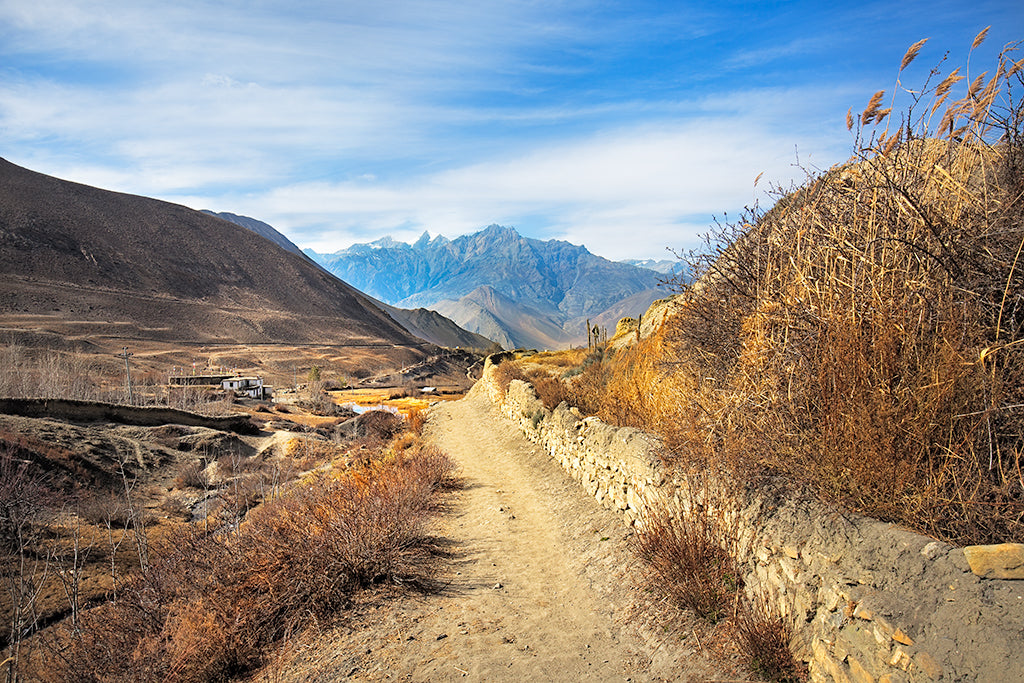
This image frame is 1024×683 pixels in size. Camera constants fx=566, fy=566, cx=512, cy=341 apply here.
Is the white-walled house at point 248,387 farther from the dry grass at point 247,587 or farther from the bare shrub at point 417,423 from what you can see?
the dry grass at point 247,587

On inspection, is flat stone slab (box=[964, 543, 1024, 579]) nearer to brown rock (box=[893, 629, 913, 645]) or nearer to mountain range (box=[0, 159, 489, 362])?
brown rock (box=[893, 629, 913, 645])

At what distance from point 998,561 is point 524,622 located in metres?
3.70

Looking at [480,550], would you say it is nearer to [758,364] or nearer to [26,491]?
[758,364]

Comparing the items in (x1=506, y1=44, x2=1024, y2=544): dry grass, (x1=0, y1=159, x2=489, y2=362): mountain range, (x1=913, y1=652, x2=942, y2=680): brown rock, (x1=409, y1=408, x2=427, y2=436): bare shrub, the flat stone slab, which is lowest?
(x1=409, y1=408, x2=427, y2=436): bare shrub

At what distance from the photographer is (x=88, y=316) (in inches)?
2712

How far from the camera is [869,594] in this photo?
9.53 ft

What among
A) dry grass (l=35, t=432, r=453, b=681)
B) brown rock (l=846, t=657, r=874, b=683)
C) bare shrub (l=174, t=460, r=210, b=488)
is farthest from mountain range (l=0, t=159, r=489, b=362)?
brown rock (l=846, t=657, r=874, b=683)

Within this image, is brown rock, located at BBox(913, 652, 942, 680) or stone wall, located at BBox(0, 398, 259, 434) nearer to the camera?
brown rock, located at BBox(913, 652, 942, 680)

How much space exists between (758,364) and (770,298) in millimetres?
606

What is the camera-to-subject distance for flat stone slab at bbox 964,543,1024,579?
2.54 meters

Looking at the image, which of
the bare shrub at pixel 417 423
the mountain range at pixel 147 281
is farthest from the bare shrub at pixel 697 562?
the mountain range at pixel 147 281

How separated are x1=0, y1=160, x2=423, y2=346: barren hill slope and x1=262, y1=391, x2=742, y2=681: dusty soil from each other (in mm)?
68454

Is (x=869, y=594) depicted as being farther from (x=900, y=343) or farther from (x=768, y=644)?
(x=900, y=343)

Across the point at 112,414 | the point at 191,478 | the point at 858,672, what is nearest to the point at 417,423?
the point at 191,478
